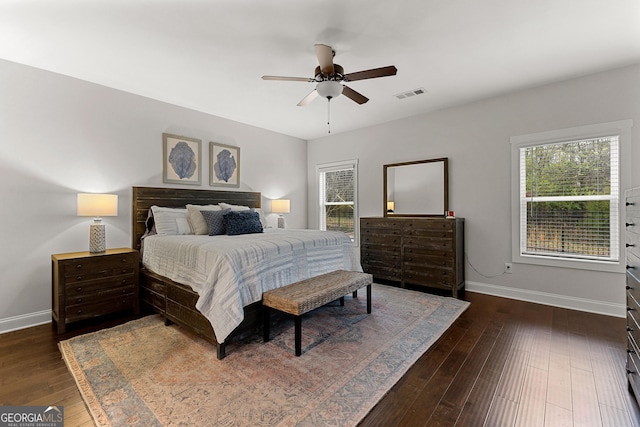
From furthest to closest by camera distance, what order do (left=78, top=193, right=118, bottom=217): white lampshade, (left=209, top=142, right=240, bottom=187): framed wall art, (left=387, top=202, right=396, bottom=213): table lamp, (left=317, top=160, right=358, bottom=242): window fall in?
(left=317, top=160, right=358, bottom=242): window, (left=387, top=202, right=396, bottom=213): table lamp, (left=209, top=142, right=240, bottom=187): framed wall art, (left=78, top=193, right=118, bottom=217): white lampshade

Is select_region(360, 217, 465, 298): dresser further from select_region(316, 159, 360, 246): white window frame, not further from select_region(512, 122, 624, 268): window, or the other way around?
select_region(512, 122, 624, 268): window

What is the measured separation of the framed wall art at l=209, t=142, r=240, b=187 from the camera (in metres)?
4.52

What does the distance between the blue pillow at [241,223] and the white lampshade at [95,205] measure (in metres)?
1.23

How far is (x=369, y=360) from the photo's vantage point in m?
2.21

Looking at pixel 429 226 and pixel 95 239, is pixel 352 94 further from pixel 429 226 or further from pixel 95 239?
pixel 95 239

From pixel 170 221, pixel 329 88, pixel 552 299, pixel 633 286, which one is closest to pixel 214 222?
pixel 170 221

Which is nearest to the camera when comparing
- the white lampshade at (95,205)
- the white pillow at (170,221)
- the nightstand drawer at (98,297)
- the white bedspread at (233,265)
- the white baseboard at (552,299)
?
the white bedspread at (233,265)

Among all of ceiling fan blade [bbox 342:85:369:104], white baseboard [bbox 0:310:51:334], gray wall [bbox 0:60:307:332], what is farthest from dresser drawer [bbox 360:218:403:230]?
white baseboard [bbox 0:310:51:334]

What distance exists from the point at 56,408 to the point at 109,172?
2667mm

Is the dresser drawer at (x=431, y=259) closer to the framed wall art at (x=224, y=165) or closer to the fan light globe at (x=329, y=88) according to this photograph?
the fan light globe at (x=329, y=88)

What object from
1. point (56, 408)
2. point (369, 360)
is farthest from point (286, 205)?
point (56, 408)

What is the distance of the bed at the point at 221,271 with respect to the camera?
89.7 inches

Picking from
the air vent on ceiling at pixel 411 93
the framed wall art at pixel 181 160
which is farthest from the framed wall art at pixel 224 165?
the air vent on ceiling at pixel 411 93

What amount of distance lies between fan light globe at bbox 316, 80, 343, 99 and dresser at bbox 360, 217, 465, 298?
2232 mm
